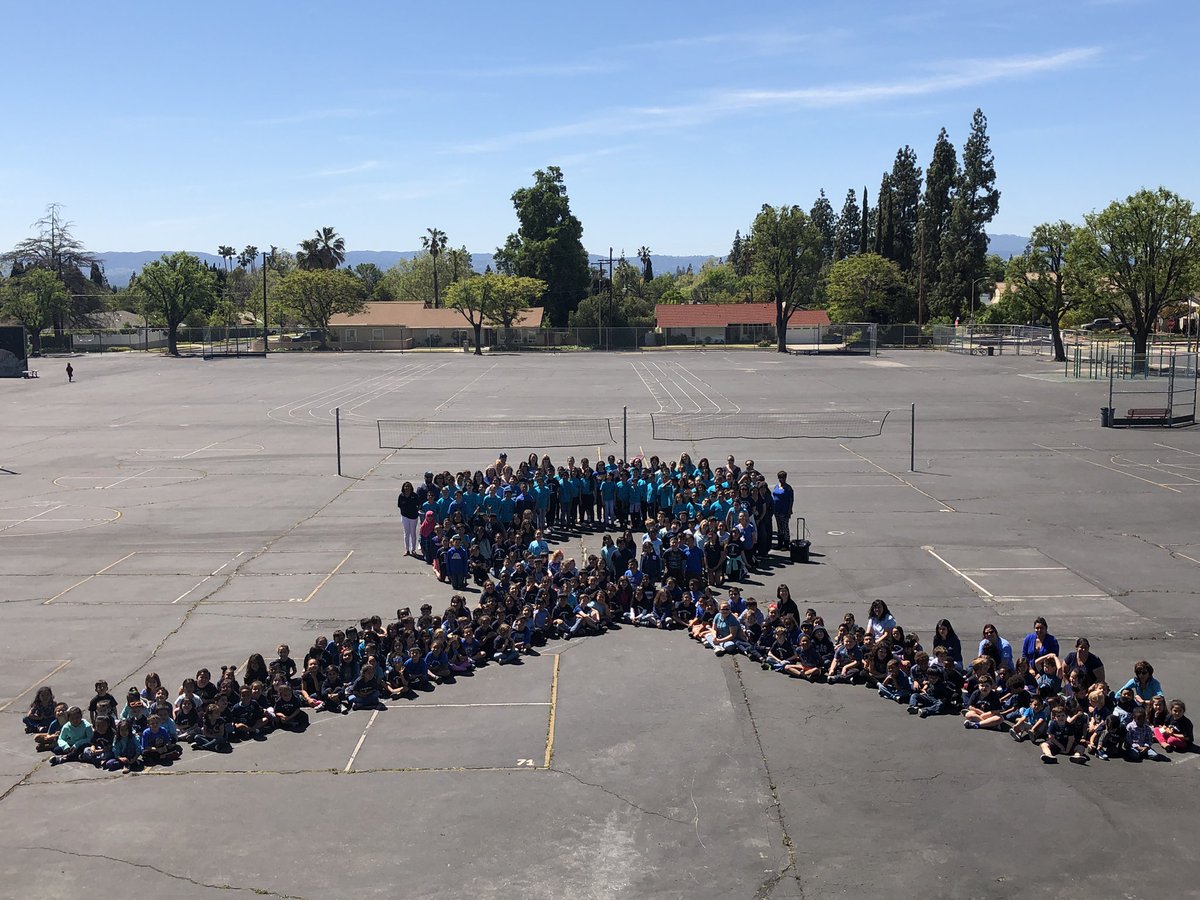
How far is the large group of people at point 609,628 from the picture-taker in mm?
13328

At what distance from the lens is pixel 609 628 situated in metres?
18.5

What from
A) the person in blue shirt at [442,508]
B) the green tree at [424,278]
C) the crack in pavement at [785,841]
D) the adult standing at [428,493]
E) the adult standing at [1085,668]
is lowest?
the crack in pavement at [785,841]

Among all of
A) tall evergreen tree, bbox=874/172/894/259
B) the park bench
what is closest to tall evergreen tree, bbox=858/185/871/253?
tall evergreen tree, bbox=874/172/894/259

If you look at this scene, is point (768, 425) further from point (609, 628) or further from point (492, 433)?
point (609, 628)

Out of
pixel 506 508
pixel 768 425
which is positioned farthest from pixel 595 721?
pixel 768 425

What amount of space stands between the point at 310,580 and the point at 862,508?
1457cm

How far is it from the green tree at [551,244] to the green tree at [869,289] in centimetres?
3184

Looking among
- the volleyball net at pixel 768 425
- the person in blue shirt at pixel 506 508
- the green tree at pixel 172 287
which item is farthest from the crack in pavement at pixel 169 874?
the green tree at pixel 172 287

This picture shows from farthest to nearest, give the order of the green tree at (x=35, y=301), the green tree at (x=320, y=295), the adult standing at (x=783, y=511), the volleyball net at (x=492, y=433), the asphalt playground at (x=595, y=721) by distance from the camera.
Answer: the green tree at (x=320, y=295) → the green tree at (x=35, y=301) → the volleyball net at (x=492, y=433) → the adult standing at (x=783, y=511) → the asphalt playground at (x=595, y=721)

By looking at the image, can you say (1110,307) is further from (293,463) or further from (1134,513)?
(293,463)

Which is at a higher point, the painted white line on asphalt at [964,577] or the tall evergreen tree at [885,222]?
the tall evergreen tree at [885,222]

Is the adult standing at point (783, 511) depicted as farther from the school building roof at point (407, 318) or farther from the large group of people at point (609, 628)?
the school building roof at point (407, 318)

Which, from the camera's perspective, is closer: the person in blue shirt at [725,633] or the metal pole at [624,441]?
the person in blue shirt at [725,633]

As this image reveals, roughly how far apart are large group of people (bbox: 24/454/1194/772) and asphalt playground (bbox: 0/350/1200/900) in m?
0.37
